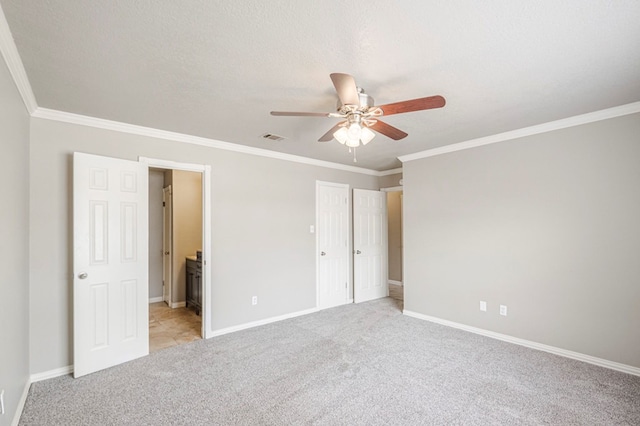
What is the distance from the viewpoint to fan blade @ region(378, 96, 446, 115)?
1.87m

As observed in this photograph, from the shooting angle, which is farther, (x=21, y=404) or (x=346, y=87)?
(x=21, y=404)

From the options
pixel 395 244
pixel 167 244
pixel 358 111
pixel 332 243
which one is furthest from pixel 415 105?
pixel 395 244

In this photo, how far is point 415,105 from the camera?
6.43ft

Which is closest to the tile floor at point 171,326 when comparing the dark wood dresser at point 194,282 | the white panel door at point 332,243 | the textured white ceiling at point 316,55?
the dark wood dresser at point 194,282

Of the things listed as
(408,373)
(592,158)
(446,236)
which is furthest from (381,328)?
(592,158)

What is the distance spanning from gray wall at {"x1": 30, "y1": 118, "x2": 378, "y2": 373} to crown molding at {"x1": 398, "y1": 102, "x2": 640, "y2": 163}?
1.69m

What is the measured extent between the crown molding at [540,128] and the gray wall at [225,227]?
169 centimetres

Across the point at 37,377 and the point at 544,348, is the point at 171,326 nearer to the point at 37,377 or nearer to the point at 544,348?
the point at 37,377

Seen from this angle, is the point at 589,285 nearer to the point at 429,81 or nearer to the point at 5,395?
the point at 429,81

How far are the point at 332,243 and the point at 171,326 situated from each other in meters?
2.67

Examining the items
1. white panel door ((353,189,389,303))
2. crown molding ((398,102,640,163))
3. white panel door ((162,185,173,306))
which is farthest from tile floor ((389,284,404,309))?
white panel door ((162,185,173,306))

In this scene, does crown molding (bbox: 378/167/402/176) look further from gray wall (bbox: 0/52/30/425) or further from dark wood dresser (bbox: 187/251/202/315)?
gray wall (bbox: 0/52/30/425)

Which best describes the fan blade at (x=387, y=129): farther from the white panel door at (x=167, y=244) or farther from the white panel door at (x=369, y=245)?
the white panel door at (x=167, y=244)

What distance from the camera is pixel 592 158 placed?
9.91 feet
